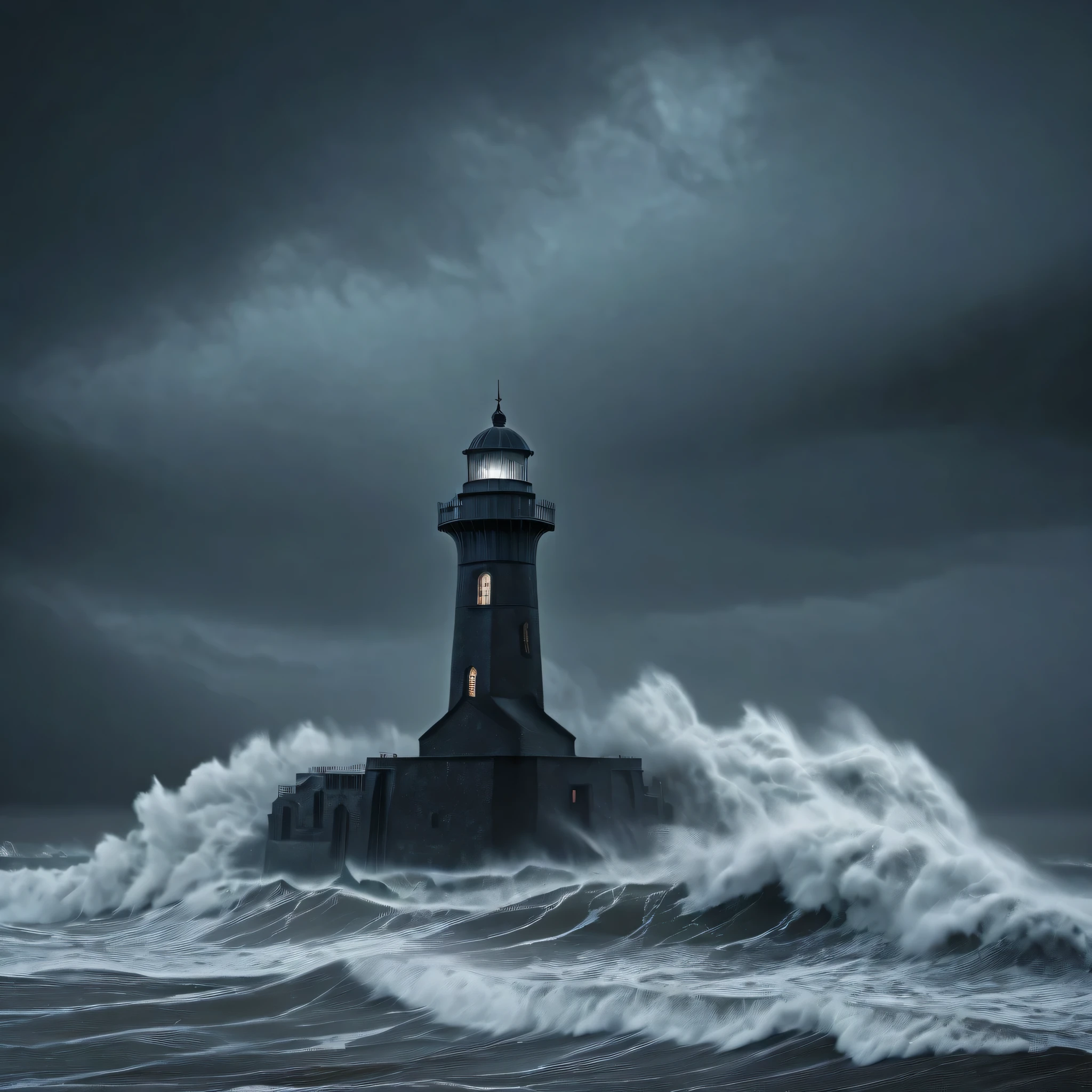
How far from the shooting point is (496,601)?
3681cm

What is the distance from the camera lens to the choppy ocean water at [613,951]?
17.5 metres

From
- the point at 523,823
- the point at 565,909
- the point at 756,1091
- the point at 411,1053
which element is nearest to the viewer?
the point at 756,1091

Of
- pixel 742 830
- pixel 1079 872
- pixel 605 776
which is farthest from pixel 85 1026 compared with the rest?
pixel 1079 872

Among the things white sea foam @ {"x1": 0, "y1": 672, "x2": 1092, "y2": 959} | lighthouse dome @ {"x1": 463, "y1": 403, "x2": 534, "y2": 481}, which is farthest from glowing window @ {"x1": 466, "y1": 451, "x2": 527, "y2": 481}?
white sea foam @ {"x1": 0, "y1": 672, "x2": 1092, "y2": 959}

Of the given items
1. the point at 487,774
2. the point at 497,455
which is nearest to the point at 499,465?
the point at 497,455

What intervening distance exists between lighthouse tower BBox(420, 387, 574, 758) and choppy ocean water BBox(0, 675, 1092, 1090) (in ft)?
10.9

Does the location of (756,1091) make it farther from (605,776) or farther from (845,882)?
(605,776)

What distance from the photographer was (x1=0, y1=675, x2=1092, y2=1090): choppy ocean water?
57.3ft

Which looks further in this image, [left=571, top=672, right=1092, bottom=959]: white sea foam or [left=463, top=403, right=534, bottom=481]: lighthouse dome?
[left=463, top=403, right=534, bottom=481]: lighthouse dome

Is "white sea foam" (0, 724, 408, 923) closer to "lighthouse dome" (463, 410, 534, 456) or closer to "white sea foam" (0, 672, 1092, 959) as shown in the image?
"white sea foam" (0, 672, 1092, 959)

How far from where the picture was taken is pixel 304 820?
122 ft

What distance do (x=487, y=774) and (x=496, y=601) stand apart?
15.5ft

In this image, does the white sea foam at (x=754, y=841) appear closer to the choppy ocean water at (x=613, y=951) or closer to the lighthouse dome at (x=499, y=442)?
the choppy ocean water at (x=613, y=951)

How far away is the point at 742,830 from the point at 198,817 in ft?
51.7
